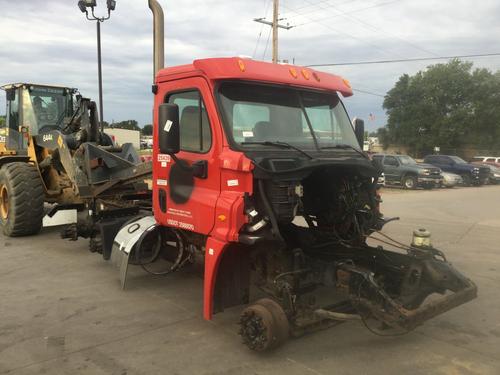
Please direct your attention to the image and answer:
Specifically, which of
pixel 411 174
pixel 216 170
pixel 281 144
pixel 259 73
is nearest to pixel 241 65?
pixel 259 73

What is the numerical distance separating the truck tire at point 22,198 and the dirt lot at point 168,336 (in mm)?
1622

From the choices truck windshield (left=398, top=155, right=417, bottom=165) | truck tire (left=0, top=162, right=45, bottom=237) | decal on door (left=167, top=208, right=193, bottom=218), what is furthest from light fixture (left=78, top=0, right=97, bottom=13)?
truck windshield (left=398, top=155, right=417, bottom=165)

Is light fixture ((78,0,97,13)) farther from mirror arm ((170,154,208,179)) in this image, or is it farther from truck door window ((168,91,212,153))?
mirror arm ((170,154,208,179))

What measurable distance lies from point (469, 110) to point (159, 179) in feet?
194

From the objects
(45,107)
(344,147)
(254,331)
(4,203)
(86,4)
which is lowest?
(254,331)

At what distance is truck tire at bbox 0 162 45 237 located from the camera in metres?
8.39

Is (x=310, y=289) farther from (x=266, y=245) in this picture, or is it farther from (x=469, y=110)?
(x=469, y=110)

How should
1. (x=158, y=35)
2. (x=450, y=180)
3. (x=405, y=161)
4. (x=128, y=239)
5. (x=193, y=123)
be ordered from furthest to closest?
(x=450, y=180) → (x=405, y=161) → (x=158, y=35) → (x=128, y=239) → (x=193, y=123)

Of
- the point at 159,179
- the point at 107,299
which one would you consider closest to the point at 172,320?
the point at 107,299

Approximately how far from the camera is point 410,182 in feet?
75.9

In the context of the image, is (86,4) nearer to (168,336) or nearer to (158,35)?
(158,35)

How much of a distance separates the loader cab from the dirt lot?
11.3 ft

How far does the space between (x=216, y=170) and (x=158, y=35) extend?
368 centimetres

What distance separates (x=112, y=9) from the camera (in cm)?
1196
